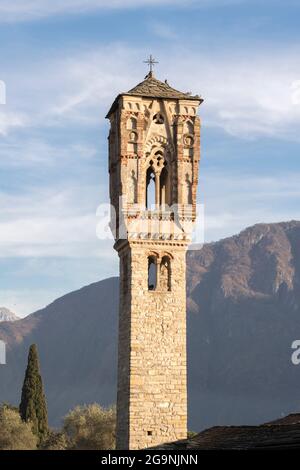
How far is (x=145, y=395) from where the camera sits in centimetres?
4434

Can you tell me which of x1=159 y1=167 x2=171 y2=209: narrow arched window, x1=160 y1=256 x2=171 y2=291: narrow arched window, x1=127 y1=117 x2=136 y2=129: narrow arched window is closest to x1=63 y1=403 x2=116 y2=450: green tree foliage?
x1=160 y1=256 x2=171 y2=291: narrow arched window

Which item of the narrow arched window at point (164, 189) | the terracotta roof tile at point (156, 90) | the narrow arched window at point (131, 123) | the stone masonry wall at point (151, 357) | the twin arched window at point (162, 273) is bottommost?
the stone masonry wall at point (151, 357)

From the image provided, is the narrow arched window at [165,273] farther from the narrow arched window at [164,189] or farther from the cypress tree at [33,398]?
the cypress tree at [33,398]

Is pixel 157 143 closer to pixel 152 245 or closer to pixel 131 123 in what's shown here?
pixel 131 123

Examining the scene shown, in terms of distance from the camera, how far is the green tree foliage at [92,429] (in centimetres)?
7675

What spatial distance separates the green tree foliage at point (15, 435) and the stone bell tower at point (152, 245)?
32163 mm

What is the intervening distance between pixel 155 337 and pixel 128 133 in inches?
361

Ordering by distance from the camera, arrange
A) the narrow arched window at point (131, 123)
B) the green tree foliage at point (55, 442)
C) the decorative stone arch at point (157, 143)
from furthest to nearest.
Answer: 1. the green tree foliage at point (55, 442)
2. the decorative stone arch at point (157, 143)
3. the narrow arched window at point (131, 123)

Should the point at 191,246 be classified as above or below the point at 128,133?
below

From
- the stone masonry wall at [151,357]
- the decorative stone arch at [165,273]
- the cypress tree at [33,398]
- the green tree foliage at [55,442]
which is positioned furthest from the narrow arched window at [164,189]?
the cypress tree at [33,398]

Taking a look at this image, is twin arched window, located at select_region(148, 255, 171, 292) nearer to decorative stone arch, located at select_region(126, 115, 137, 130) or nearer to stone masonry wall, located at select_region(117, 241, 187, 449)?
stone masonry wall, located at select_region(117, 241, 187, 449)
